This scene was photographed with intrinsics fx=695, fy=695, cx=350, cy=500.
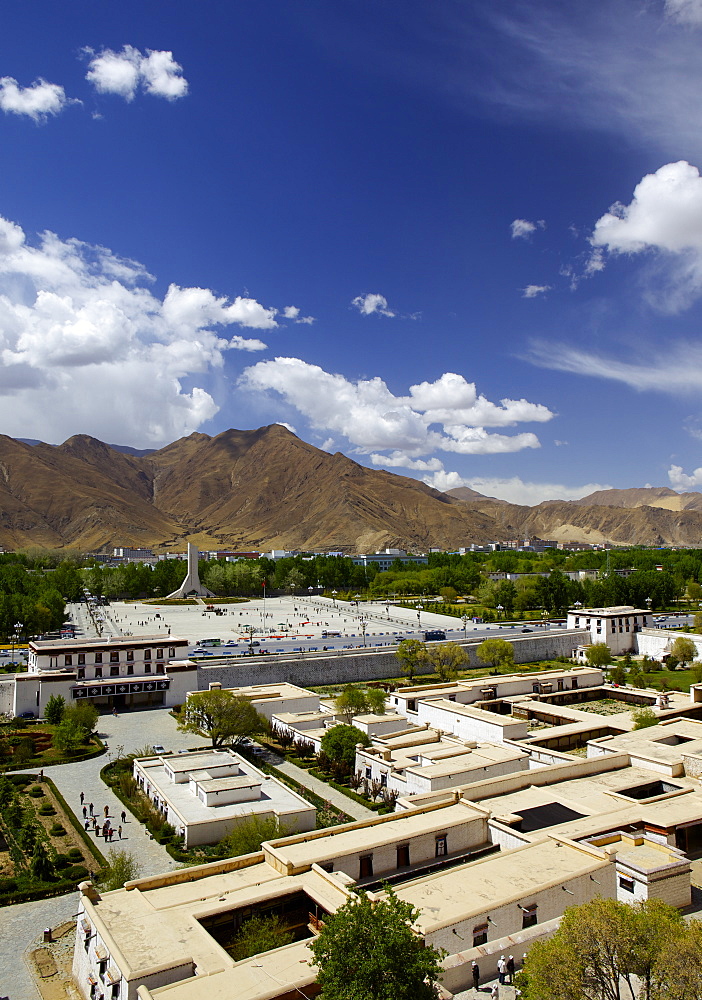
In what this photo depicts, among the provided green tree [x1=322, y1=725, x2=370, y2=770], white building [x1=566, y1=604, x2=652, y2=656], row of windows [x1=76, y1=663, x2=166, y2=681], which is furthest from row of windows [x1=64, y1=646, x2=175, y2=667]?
white building [x1=566, y1=604, x2=652, y2=656]

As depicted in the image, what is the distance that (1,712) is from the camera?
3669cm

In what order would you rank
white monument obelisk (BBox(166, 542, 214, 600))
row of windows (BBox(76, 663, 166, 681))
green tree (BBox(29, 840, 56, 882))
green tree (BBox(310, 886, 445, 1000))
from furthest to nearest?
white monument obelisk (BBox(166, 542, 214, 600)) → row of windows (BBox(76, 663, 166, 681)) → green tree (BBox(29, 840, 56, 882)) → green tree (BBox(310, 886, 445, 1000))

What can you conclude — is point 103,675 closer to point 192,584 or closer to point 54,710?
point 54,710

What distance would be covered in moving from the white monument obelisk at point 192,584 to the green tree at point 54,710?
197 ft

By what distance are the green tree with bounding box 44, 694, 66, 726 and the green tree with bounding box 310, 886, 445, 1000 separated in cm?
2798

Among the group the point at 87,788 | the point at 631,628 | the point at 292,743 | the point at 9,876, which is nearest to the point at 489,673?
the point at 631,628

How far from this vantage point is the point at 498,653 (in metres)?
49.3

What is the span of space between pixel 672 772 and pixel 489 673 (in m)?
26.6

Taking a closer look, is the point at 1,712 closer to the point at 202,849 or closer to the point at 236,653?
the point at 236,653

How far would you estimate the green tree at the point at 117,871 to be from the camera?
17.3 meters

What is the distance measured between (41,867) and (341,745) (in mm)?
12284

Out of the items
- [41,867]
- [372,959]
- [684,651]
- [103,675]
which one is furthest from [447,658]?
[372,959]

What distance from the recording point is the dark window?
45.3 feet

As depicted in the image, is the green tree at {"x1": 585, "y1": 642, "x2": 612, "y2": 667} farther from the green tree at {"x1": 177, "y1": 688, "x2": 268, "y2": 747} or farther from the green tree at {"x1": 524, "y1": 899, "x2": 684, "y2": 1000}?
the green tree at {"x1": 524, "y1": 899, "x2": 684, "y2": 1000}
